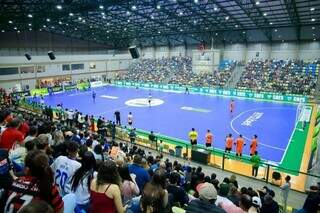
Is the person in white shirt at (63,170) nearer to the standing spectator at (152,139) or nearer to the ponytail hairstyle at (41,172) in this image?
the ponytail hairstyle at (41,172)

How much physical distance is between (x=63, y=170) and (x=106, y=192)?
1.32m

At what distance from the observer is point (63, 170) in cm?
440

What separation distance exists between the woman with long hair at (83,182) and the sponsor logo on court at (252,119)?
2106cm

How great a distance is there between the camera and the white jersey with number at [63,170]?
4326 millimetres

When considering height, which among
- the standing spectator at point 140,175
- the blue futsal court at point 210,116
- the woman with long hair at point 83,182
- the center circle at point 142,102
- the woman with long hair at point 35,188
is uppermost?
the woman with long hair at point 35,188

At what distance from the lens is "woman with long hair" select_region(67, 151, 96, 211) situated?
3.98 m

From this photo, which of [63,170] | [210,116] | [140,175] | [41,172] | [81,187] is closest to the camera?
[41,172]

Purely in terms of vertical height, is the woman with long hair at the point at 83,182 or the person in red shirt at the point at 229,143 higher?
the woman with long hair at the point at 83,182

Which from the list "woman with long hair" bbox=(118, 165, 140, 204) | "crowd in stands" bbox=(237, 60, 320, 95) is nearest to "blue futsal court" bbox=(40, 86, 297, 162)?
"crowd in stands" bbox=(237, 60, 320, 95)

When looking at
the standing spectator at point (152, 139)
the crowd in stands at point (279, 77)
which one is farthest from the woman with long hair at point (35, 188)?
the crowd in stands at point (279, 77)

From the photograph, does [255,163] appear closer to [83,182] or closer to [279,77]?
[83,182]

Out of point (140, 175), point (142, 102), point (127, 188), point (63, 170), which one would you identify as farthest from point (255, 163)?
point (142, 102)

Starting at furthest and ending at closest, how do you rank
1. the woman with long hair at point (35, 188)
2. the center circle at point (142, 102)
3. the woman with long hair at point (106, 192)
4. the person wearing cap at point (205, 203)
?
the center circle at point (142, 102) < the woman with long hair at point (106, 192) < the person wearing cap at point (205, 203) < the woman with long hair at point (35, 188)

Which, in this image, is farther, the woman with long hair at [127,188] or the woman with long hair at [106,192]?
the woman with long hair at [127,188]
